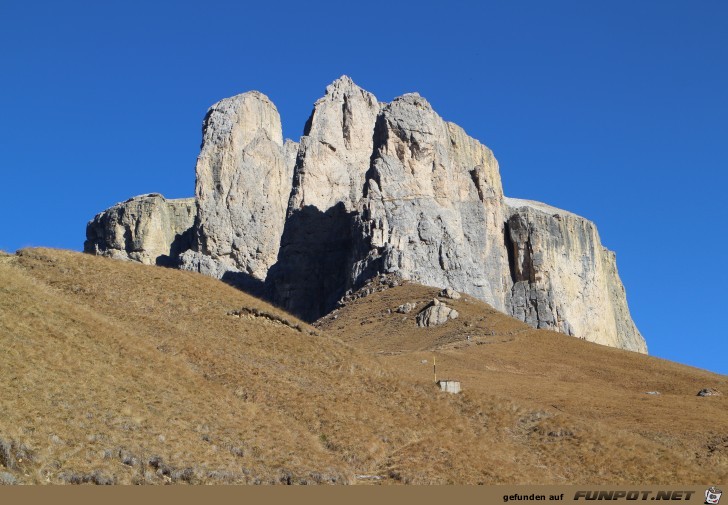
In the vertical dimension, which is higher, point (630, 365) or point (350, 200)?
point (350, 200)

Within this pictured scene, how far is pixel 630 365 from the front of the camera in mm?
58062

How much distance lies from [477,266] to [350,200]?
1824cm

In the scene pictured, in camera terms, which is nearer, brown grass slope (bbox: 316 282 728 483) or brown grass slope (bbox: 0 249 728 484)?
brown grass slope (bbox: 0 249 728 484)

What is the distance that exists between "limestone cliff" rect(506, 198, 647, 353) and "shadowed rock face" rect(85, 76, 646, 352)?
0.57 feet

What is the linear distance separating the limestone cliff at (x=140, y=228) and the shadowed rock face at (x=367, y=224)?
184 millimetres

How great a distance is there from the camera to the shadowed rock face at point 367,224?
8262 cm

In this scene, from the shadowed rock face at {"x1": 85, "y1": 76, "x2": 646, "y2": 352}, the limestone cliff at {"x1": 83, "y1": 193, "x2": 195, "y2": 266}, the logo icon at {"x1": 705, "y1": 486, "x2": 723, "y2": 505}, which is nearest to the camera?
the logo icon at {"x1": 705, "y1": 486, "x2": 723, "y2": 505}

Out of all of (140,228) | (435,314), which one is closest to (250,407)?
(435,314)

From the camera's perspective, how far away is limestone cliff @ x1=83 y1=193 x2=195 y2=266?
→ 11988 centimetres

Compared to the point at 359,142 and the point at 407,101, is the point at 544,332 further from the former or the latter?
the point at 359,142

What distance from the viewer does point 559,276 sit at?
333ft

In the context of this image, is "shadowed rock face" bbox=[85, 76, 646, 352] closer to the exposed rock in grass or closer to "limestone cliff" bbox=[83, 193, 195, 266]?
"limestone cliff" bbox=[83, 193, 195, 266]

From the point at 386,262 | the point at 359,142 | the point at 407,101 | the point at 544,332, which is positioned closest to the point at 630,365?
the point at 544,332

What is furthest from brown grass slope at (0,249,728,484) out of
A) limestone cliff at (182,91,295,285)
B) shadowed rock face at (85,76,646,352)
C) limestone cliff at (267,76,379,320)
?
limestone cliff at (182,91,295,285)
